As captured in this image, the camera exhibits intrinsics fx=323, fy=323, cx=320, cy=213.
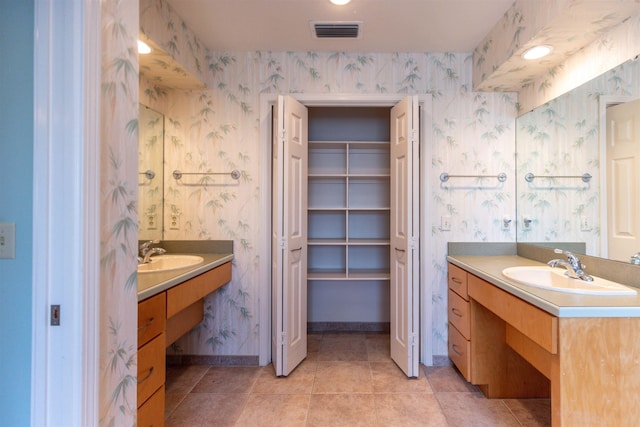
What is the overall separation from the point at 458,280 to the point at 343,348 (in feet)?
3.87

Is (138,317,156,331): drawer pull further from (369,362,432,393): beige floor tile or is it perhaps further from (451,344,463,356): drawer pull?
(451,344,463,356): drawer pull

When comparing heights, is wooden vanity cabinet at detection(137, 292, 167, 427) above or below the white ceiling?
below

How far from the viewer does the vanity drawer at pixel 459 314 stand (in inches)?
84.5

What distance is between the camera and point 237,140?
251cm

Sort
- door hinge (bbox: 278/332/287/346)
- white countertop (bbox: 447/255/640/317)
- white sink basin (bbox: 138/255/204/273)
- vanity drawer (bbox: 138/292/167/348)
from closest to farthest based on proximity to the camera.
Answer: white countertop (bbox: 447/255/640/317) < vanity drawer (bbox: 138/292/167/348) < white sink basin (bbox: 138/255/204/273) < door hinge (bbox: 278/332/287/346)

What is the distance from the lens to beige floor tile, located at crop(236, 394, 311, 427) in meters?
1.84

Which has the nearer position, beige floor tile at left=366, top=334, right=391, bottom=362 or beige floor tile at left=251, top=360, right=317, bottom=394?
beige floor tile at left=251, top=360, right=317, bottom=394

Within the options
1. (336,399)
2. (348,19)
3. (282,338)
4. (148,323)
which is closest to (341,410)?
(336,399)

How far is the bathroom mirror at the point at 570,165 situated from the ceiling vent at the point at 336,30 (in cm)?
138

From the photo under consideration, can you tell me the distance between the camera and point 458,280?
2.30m

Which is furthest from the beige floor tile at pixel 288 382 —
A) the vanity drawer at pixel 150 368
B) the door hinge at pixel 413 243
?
the door hinge at pixel 413 243

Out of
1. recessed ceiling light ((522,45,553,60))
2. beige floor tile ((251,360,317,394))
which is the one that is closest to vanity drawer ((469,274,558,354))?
beige floor tile ((251,360,317,394))

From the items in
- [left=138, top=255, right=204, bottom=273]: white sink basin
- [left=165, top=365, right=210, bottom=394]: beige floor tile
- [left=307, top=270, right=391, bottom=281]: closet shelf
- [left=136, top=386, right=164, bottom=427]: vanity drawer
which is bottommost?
[left=165, top=365, right=210, bottom=394]: beige floor tile

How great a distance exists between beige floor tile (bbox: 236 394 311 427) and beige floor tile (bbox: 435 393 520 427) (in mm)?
854
